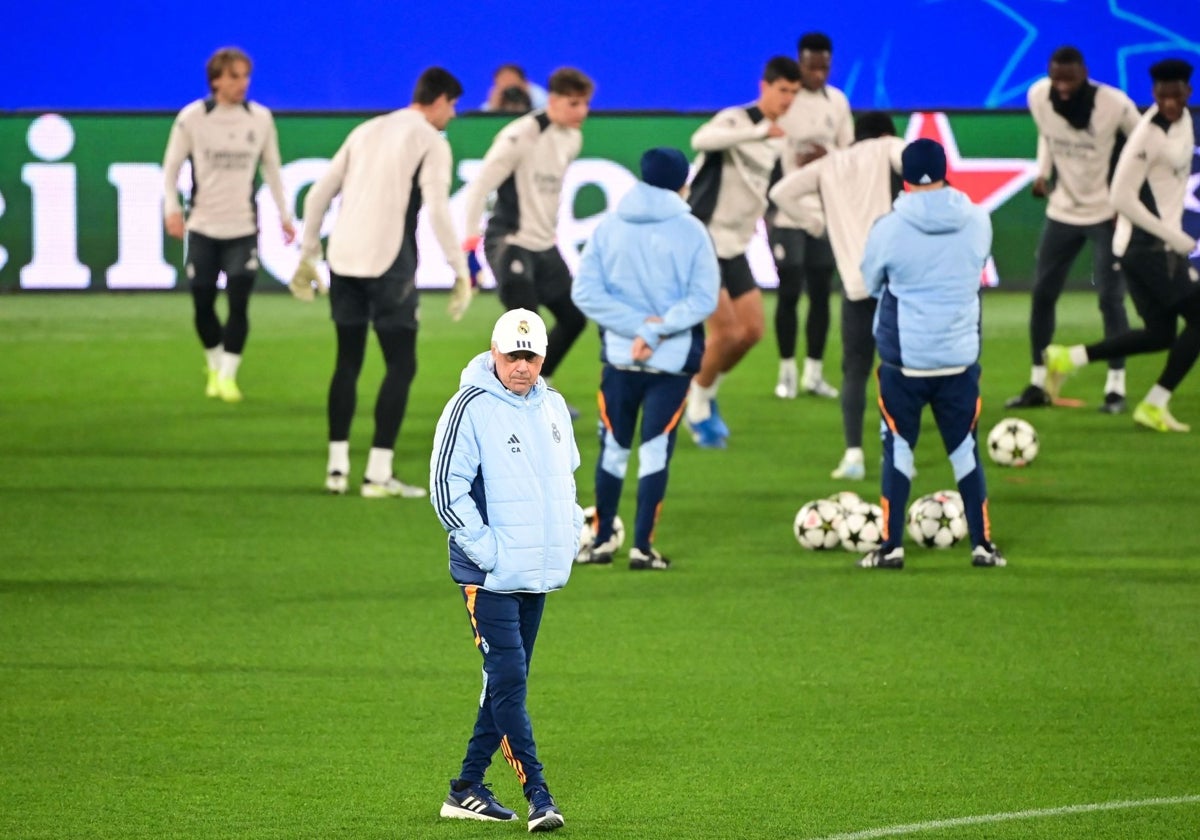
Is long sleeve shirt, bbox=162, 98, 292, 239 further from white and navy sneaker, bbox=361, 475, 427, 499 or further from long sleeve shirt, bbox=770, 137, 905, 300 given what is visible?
long sleeve shirt, bbox=770, 137, 905, 300

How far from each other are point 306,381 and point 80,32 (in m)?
10.2

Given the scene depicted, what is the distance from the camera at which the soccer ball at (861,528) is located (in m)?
10.4

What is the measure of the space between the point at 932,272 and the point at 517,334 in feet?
13.1

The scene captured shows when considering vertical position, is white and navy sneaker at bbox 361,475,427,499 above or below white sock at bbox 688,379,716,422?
below

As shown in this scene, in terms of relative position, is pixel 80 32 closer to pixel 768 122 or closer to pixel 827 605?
pixel 768 122

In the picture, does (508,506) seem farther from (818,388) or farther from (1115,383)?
(818,388)

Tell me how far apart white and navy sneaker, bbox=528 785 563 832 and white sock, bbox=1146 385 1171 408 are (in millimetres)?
8693

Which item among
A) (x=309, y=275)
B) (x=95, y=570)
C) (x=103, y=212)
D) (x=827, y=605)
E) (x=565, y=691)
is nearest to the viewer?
(x=565, y=691)

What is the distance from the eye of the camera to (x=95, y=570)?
10.0m

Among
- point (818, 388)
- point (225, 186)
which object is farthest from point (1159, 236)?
point (225, 186)

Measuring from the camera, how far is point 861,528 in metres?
10.5

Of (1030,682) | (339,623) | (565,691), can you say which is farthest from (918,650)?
(339,623)

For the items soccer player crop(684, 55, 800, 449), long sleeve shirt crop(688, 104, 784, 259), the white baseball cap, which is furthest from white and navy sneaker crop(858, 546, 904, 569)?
the white baseball cap

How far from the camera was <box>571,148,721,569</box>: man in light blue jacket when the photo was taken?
9695 millimetres
